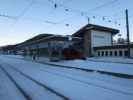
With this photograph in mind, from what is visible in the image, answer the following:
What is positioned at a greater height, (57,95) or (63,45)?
(63,45)

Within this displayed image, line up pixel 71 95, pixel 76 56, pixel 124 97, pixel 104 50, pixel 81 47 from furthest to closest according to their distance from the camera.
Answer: pixel 81 47, pixel 104 50, pixel 76 56, pixel 71 95, pixel 124 97

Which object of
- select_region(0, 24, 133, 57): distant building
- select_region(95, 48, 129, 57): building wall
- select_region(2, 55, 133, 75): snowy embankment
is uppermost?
select_region(0, 24, 133, 57): distant building

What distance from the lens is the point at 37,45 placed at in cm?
5016

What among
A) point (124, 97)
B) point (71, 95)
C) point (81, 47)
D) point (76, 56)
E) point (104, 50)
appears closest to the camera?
point (124, 97)

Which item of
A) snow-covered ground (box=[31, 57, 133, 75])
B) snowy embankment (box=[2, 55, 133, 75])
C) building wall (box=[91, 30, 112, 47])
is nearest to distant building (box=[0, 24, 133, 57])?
building wall (box=[91, 30, 112, 47])

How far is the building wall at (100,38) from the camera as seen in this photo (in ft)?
159

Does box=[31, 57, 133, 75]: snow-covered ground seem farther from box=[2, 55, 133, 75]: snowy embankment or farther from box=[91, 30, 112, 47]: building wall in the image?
box=[91, 30, 112, 47]: building wall

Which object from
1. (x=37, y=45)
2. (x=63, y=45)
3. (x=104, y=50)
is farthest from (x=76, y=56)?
(x=37, y=45)

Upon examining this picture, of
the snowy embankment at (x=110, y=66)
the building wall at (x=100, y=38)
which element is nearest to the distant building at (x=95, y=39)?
the building wall at (x=100, y=38)

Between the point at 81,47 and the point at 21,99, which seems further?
the point at 81,47

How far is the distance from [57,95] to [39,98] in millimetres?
821

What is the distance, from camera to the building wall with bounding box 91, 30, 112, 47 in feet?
159

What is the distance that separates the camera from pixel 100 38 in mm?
49969

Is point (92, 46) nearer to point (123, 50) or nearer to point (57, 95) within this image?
point (123, 50)
